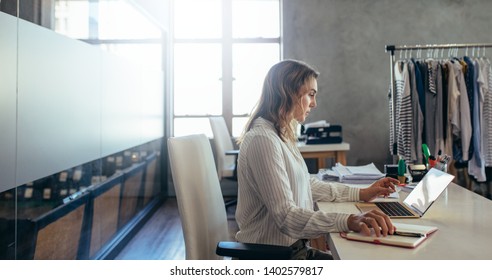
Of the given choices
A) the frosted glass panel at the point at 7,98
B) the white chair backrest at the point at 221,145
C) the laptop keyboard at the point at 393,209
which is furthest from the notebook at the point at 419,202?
the white chair backrest at the point at 221,145

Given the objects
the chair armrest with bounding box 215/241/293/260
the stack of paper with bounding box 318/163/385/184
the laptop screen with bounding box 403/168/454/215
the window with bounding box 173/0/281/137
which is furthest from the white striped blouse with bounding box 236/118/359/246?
→ the window with bounding box 173/0/281/137

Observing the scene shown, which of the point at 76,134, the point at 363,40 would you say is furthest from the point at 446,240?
the point at 363,40

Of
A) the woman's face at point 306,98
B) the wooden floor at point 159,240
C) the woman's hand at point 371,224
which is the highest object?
the woman's face at point 306,98

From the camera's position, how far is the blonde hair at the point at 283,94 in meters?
1.36

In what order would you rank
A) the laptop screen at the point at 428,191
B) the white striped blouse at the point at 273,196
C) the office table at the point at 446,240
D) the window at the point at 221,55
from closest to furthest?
the office table at the point at 446,240 < the white striped blouse at the point at 273,196 < the laptop screen at the point at 428,191 < the window at the point at 221,55

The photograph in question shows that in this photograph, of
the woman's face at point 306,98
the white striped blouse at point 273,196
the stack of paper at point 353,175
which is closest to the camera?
the white striped blouse at point 273,196

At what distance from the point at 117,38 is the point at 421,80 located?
2.28 metres

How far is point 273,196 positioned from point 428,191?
0.55m

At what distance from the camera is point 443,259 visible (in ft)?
2.92

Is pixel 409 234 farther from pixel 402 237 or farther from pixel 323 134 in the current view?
pixel 323 134

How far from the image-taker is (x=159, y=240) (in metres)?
3.10

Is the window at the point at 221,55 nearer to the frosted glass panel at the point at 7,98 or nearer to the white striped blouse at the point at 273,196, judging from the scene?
the frosted glass panel at the point at 7,98

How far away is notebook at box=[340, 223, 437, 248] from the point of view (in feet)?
3.19
